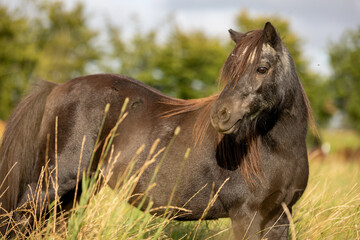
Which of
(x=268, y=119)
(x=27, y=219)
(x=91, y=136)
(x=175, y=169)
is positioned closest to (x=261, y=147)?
(x=268, y=119)

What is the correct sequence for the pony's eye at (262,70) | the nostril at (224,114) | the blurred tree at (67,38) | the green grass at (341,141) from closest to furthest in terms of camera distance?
1. the nostril at (224,114)
2. the pony's eye at (262,70)
3. the green grass at (341,141)
4. the blurred tree at (67,38)

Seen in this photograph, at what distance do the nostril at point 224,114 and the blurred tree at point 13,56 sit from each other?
30.5 meters

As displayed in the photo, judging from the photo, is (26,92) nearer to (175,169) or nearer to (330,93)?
(175,169)

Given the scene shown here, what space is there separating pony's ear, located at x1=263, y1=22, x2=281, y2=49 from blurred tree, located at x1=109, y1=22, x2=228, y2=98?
26.6 m

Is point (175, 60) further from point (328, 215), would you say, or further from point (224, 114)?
point (224, 114)

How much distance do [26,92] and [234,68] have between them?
7.82 feet

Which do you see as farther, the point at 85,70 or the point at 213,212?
the point at 85,70

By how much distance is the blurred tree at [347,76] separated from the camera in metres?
32.6

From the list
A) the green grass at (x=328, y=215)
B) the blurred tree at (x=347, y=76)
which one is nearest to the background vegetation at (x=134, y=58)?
the blurred tree at (x=347, y=76)

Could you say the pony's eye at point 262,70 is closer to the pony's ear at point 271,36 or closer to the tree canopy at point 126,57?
the pony's ear at point 271,36

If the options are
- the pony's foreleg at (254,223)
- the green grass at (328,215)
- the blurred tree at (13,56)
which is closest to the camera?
the pony's foreleg at (254,223)

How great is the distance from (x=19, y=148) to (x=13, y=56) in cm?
3068

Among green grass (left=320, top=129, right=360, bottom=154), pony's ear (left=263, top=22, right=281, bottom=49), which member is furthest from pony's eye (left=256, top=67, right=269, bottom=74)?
green grass (left=320, top=129, right=360, bottom=154)

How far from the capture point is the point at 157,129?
11.9ft
